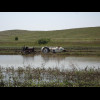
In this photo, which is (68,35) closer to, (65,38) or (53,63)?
(65,38)

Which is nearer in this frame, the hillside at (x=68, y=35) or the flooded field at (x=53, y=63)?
the flooded field at (x=53, y=63)

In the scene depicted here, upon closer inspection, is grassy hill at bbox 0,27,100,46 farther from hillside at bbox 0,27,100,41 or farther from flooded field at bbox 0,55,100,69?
flooded field at bbox 0,55,100,69

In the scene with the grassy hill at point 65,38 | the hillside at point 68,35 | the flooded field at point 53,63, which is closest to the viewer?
the flooded field at point 53,63

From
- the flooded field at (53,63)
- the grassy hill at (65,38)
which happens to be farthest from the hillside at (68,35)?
the flooded field at (53,63)

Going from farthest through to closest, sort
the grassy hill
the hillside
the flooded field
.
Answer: the hillside < the grassy hill < the flooded field

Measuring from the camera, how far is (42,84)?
9258 millimetres

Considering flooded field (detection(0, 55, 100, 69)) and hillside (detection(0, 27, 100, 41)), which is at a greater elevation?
hillside (detection(0, 27, 100, 41))

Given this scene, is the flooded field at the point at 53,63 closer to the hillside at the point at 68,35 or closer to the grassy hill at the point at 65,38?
the grassy hill at the point at 65,38

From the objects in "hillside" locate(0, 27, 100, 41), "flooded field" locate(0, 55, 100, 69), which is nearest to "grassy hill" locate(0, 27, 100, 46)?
"hillside" locate(0, 27, 100, 41)
